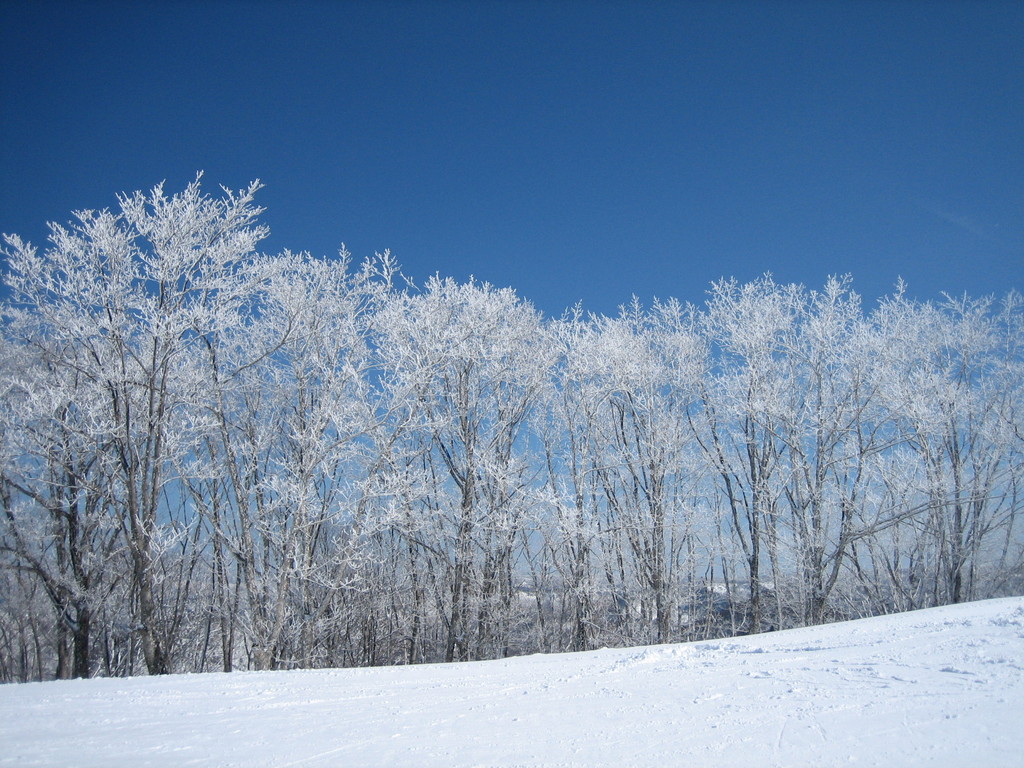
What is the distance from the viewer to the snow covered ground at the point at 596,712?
3.02 metres

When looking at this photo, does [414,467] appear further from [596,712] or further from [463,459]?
[596,712]

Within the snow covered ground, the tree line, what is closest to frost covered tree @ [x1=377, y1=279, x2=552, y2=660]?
the tree line

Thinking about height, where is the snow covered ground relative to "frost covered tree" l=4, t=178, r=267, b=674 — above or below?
below

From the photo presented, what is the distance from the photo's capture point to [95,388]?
384 inches

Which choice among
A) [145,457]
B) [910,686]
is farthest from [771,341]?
[145,457]

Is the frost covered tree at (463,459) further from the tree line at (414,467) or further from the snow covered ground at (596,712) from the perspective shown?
the snow covered ground at (596,712)

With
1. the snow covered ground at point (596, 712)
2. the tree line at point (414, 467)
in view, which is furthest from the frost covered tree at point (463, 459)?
the snow covered ground at point (596, 712)

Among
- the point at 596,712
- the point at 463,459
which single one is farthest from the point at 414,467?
the point at 596,712

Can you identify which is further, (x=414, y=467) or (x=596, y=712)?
(x=414, y=467)

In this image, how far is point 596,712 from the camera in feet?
12.6

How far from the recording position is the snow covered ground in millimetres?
3021

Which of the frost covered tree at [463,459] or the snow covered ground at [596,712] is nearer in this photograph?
the snow covered ground at [596,712]

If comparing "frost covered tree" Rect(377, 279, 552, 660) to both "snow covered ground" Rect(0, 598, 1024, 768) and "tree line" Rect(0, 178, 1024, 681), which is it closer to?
"tree line" Rect(0, 178, 1024, 681)

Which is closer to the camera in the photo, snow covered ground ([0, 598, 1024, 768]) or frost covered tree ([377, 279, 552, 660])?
snow covered ground ([0, 598, 1024, 768])
